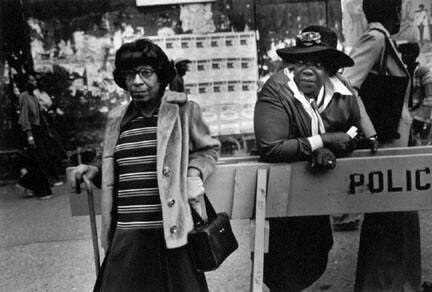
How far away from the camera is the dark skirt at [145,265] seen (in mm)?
2686

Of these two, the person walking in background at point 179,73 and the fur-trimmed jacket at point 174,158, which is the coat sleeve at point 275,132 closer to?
the fur-trimmed jacket at point 174,158

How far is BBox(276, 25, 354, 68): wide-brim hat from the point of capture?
3047 mm

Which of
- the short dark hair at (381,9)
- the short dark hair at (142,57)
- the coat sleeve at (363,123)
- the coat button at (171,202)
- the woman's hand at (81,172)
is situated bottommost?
the coat button at (171,202)

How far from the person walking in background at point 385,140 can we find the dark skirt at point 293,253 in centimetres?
45

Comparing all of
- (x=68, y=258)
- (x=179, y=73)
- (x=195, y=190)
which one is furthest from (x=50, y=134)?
(x=195, y=190)

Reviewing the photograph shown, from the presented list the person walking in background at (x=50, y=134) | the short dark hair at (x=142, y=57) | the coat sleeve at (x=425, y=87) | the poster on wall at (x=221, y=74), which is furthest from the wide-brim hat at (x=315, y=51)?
the person walking in background at (x=50, y=134)

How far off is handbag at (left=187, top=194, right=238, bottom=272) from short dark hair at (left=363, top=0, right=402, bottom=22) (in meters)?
1.73

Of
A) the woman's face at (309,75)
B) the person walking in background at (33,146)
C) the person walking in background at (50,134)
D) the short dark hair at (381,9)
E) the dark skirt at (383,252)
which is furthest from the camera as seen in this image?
the person walking in background at (50,134)

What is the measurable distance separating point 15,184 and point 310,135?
282 inches

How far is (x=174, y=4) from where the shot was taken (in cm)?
871

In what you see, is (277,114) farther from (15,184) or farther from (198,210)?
(15,184)

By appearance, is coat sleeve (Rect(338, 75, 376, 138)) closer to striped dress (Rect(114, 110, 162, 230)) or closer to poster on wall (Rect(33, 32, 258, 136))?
striped dress (Rect(114, 110, 162, 230))

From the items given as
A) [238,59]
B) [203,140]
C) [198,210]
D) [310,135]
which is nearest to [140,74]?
[203,140]

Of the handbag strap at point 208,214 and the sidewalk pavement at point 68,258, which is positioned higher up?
the handbag strap at point 208,214
